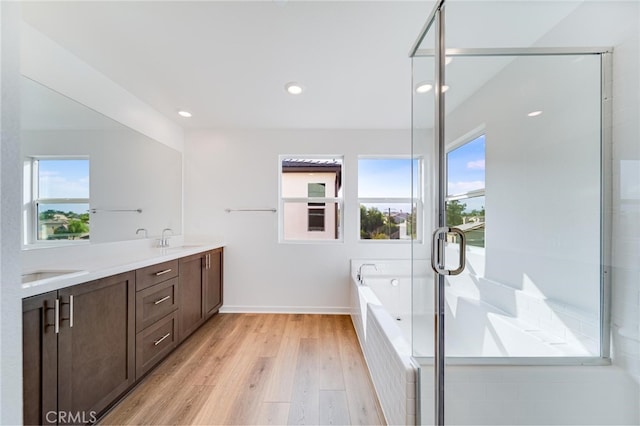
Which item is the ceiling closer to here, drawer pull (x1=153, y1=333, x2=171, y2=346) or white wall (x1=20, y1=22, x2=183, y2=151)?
white wall (x1=20, y1=22, x2=183, y2=151)

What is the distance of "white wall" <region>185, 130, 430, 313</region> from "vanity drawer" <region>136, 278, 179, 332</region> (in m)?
1.11

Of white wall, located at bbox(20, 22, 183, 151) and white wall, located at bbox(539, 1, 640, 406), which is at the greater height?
white wall, located at bbox(20, 22, 183, 151)

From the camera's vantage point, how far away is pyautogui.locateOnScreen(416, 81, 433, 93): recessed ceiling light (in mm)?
1715

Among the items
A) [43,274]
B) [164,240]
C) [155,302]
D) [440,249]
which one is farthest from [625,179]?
[164,240]

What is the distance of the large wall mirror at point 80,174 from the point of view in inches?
64.7

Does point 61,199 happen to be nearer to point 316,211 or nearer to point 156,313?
point 156,313

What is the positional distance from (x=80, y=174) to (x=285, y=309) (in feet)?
8.03

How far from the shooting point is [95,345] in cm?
147

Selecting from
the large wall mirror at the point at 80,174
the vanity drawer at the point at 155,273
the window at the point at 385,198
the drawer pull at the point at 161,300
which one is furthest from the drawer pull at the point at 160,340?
the window at the point at 385,198

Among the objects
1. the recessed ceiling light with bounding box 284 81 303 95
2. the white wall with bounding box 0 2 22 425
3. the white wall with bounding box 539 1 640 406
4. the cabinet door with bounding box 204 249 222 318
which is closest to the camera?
the white wall with bounding box 0 2 22 425

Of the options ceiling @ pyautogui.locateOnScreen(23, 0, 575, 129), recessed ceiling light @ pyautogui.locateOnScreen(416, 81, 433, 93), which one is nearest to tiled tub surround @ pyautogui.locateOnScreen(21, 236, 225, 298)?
ceiling @ pyautogui.locateOnScreen(23, 0, 575, 129)

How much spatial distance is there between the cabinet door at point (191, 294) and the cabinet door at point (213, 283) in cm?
11

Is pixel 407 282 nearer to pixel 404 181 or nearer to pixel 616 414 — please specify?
pixel 404 181

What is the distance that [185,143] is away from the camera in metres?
3.43
